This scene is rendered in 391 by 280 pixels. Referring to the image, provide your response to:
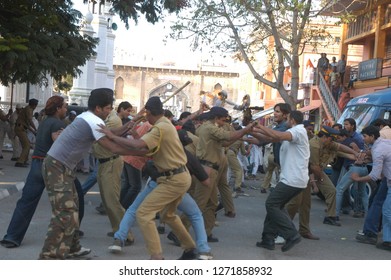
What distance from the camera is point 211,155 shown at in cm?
864

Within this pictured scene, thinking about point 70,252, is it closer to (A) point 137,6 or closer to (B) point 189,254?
(B) point 189,254

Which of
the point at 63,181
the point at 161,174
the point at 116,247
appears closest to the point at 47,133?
the point at 63,181

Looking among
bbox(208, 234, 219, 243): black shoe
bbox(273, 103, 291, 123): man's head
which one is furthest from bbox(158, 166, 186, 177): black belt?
bbox(273, 103, 291, 123): man's head

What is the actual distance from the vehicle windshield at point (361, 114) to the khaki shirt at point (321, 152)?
4.63 meters

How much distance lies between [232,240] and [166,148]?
2.76 metres

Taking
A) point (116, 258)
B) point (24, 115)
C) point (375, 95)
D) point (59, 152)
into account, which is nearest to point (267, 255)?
point (116, 258)

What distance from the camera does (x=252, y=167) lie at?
19.6m

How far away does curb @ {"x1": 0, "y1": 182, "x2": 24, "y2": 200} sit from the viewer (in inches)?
476

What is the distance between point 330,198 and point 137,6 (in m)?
6.98

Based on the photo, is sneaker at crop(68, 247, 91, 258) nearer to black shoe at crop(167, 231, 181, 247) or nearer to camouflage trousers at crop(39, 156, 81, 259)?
camouflage trousers at crop(39, 156, 81, 259)

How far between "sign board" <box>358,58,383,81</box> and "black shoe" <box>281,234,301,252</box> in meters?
19.7

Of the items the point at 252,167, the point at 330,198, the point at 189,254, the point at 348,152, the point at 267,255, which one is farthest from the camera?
the point at 252,167

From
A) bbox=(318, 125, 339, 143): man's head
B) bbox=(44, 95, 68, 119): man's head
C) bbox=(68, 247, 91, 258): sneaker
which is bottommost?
bbox=(68, 247, 91, 258): sneaker

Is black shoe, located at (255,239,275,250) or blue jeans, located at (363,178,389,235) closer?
black shoe, located at (255,239,275,250)
